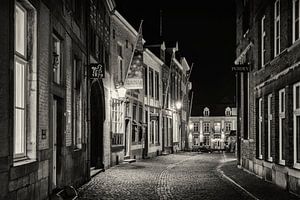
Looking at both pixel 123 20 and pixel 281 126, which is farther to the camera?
pixel 123 20

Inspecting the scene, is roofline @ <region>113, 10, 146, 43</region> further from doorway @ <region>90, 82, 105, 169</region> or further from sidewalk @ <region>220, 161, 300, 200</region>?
sidewalk @ <region>220, 161, 300, 200</region>

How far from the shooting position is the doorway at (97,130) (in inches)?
785

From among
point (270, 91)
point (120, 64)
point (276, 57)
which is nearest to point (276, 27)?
point (276, 57)

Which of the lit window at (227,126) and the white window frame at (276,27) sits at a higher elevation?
the white window frame at (276,27)

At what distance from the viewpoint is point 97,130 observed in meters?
20.4

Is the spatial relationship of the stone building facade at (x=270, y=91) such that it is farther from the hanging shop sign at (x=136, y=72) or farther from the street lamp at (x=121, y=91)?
the street lamp at (x=121, y=91)

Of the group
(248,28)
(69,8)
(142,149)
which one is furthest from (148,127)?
(69,8)

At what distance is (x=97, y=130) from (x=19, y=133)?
38.3ft

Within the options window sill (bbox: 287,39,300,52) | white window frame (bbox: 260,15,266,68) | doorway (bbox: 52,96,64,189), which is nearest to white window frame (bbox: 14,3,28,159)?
doorway (bbox: 52,96,64,189)

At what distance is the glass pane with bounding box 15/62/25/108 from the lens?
28.1 feet

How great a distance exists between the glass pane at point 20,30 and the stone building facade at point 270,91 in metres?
7.27

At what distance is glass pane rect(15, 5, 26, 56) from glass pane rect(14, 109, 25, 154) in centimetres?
110

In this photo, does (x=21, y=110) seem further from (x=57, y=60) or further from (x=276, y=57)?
(x=276, y=57)

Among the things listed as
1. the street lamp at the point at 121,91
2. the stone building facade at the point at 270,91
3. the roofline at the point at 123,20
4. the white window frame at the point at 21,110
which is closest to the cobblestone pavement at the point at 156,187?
the stone building facade at the point at 270,91
